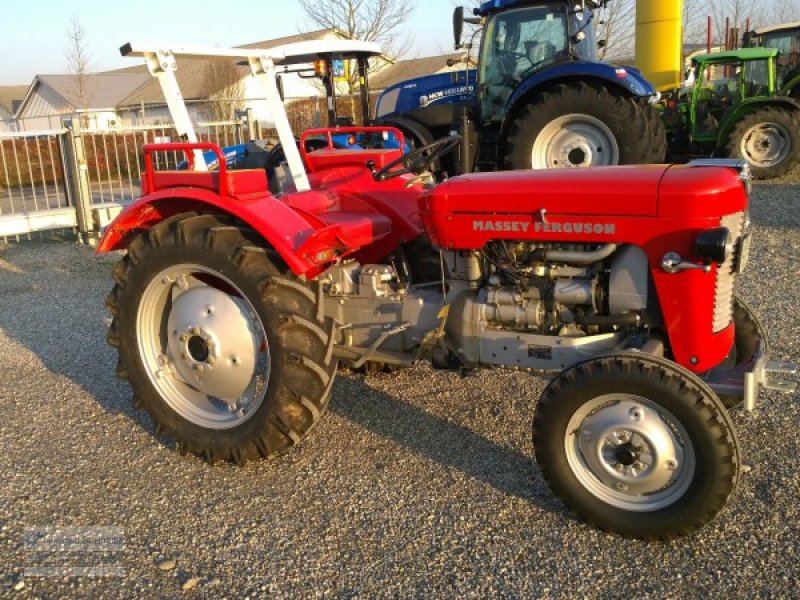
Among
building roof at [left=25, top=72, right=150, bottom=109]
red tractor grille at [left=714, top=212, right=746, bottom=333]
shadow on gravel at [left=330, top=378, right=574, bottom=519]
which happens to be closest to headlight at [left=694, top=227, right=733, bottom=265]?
red tractor grille at [left=714, top=212, right=746, bottom=333]

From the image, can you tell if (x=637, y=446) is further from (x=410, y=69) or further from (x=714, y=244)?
(x=410, y=69)

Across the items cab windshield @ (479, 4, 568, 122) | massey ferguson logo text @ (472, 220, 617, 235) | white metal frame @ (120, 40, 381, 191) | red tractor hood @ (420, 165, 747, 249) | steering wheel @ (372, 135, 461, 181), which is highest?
cab windshield @ (479, 4, 568, 122)

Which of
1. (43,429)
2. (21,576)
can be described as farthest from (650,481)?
(43,429)

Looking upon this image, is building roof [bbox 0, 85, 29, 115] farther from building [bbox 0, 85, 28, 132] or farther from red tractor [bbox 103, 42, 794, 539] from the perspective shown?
red tractor [bbox 103, 42, 794, 539]

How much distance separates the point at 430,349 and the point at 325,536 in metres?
0.96

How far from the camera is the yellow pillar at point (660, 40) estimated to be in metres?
15.2

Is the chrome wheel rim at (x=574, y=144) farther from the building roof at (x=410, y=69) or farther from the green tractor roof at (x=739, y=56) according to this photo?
the building roof at (x=410, y=69)

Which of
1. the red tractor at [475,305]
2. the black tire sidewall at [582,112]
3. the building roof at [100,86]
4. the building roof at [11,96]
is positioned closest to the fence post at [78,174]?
the black tire sidewall at [582,112]

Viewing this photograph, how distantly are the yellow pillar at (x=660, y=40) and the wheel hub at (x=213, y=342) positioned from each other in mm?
13803

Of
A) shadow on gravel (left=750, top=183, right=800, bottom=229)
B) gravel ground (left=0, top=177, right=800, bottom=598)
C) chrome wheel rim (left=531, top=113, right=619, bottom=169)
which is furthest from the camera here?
shadow on gravel (left=750, top=183, right=800, bottom=229)

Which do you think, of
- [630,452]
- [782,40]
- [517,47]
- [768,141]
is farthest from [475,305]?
[782,40]

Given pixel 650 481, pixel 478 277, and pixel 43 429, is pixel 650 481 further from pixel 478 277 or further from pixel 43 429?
pixel 43 429

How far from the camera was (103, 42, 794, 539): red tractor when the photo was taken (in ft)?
8.71

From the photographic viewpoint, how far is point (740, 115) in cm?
1112
